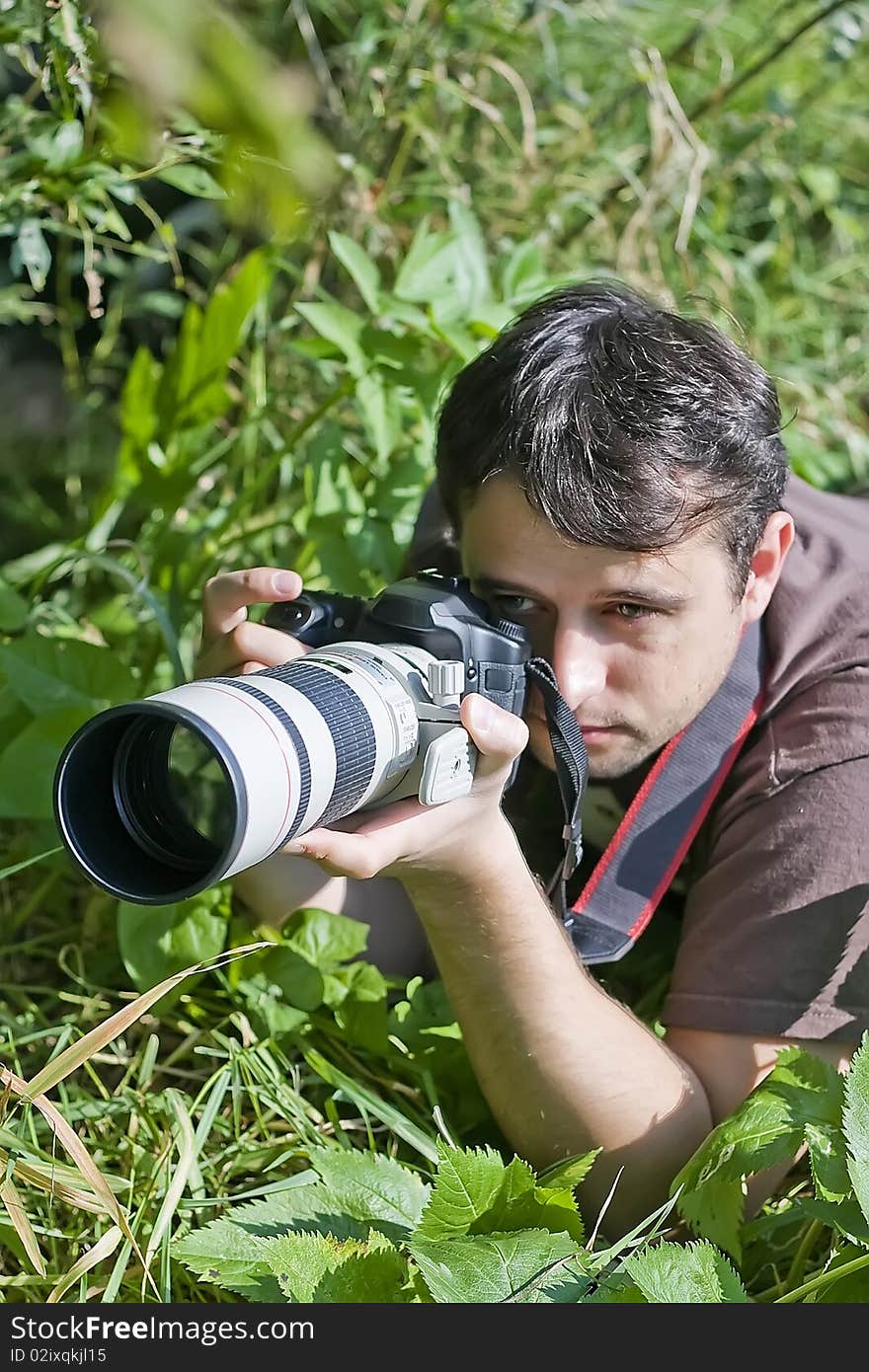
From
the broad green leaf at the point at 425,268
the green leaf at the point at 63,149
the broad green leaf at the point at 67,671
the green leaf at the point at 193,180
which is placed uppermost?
the green leaf at the point at 63,149

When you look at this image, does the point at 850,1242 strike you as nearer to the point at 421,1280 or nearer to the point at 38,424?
the point at 421,1280

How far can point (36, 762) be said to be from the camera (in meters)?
1.55

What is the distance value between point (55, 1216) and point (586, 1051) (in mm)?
601

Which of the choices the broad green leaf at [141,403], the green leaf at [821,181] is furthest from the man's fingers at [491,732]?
the green leaf at [821,181]

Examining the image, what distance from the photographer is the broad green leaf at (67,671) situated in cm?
159

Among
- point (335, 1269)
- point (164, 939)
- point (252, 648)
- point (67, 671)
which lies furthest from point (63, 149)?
point (335, 1269)

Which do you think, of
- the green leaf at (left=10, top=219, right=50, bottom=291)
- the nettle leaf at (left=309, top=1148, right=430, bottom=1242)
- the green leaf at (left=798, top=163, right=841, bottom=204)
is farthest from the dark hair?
the green leaf at (left=798, top=163, right=841, bottom=204)

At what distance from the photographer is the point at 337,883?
168cm

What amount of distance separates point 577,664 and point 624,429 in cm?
27

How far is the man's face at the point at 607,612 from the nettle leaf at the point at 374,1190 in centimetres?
49

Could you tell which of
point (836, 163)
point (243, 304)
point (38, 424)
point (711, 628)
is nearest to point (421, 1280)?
point (711, 628)

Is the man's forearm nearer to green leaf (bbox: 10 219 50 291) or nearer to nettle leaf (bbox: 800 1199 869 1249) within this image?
nettle leaf (bbox: 800 1199 869 1249)

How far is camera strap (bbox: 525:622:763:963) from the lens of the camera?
4.98 feet

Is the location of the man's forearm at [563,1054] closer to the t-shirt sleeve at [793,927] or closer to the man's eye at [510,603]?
the t-shirt sleeve at [793,927]
